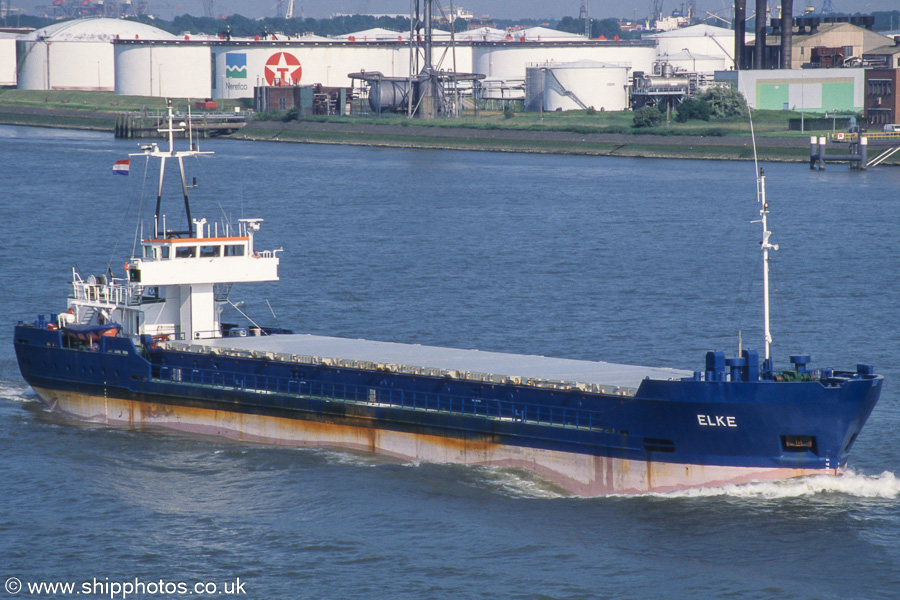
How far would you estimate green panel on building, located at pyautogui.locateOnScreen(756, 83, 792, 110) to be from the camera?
367 feet

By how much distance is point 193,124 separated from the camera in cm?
12112

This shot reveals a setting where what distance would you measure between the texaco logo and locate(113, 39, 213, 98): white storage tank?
8719mm

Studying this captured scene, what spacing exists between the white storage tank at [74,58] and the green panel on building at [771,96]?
79.9m

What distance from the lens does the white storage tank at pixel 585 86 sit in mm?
129250

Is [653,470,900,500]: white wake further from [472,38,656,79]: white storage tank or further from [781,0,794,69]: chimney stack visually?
[472,38,656,79]: white storage tank

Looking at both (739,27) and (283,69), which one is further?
(283,69)

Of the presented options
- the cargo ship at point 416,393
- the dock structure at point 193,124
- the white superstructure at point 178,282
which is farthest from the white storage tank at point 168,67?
the cargo ship at point 416,393

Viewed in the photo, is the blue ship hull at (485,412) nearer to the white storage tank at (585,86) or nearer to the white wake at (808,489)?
the white wake at (808,489)

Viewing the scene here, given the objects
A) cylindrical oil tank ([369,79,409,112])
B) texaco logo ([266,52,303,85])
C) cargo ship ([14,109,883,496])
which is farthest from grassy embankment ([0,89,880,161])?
cargo ship ([14,109,883,496])

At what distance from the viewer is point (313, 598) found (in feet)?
63.8

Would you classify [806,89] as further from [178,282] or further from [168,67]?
[178,282]

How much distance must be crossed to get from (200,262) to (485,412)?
29.9ft

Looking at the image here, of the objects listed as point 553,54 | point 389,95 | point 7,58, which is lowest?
point 389,95

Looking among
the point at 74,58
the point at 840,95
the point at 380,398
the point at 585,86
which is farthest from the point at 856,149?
the point at 74,58
